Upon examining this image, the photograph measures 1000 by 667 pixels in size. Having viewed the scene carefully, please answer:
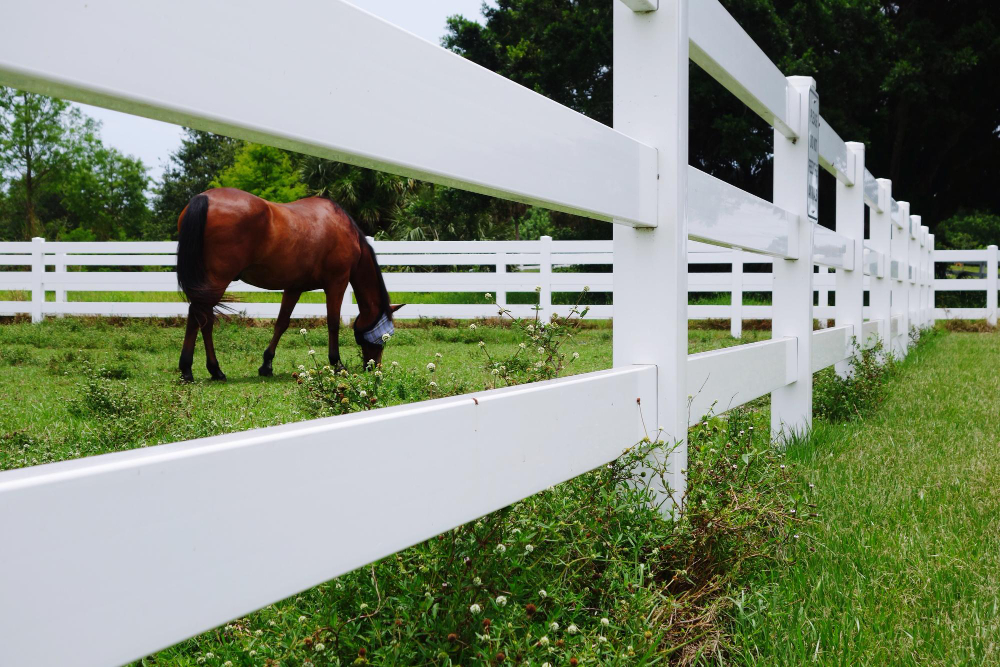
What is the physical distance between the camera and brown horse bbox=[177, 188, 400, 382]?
613 centimetres

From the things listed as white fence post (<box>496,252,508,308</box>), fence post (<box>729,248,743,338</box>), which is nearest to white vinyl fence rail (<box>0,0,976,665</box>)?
fence post (<box>729,248,743,338</box>)

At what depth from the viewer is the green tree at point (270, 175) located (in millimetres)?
30016

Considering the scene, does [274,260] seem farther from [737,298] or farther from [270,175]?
[270,175]

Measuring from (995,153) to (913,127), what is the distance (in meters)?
2.32

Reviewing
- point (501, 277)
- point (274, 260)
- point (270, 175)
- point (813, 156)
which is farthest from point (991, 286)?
point (270, 175)

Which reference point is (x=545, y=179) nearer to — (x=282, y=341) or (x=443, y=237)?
(x=282, y=341)

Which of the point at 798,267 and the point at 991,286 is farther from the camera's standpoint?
the point at 991,286

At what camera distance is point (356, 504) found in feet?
3.08

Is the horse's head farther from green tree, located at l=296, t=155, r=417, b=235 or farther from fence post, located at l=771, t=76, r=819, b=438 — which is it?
green tree, located at l=296, t=155, r=417, b=235

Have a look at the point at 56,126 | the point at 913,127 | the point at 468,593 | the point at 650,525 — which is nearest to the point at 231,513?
the point at 468,593

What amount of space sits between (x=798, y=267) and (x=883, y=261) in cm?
361

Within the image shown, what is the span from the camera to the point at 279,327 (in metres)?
6.78

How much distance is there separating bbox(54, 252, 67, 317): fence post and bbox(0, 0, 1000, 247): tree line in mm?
4062

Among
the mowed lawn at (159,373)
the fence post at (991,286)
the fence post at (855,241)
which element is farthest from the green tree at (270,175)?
the fence post at (855,241)
